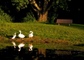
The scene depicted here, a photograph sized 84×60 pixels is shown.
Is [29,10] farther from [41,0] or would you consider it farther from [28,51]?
[28,51]

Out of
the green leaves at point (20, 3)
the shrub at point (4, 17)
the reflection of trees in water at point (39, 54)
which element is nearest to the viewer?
the reflection of trees in water at point (39, 54)

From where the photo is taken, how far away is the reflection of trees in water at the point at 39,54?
2444 centimetres

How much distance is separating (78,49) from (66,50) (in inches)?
52.9

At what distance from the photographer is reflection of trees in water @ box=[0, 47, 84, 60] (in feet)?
80.2

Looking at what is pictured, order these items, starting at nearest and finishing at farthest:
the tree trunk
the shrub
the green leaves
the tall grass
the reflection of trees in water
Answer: the reflection of trees in water, the tall grass, the green leaves, the shrub, the tree trunk

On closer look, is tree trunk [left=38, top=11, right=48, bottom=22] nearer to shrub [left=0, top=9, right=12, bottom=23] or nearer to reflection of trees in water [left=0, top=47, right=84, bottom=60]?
shrub [left=0, top=9, right=12, bottom=23]

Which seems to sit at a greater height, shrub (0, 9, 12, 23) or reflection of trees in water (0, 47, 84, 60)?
reflection of trees in water (0, 47, 84, 60)

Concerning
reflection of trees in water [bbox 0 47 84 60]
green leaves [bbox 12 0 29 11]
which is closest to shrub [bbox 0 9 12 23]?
green leaves [bbox 12 0 29 11]

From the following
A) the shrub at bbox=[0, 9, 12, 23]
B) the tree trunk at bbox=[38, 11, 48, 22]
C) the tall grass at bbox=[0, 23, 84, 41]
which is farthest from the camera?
the tree trunk at bbox=[38, 11, 48, 22]

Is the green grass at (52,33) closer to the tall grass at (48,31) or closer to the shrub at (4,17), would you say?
the tall grass at (48,31)

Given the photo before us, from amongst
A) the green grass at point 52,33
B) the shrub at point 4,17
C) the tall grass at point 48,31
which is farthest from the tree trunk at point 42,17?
the tall grass at point 48,31

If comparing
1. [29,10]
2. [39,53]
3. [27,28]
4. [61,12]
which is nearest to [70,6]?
[61,12]

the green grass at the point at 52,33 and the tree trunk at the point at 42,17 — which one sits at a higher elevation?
the green grass at the point at 52,33

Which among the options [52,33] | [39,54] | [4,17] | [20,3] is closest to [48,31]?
[52,33]
